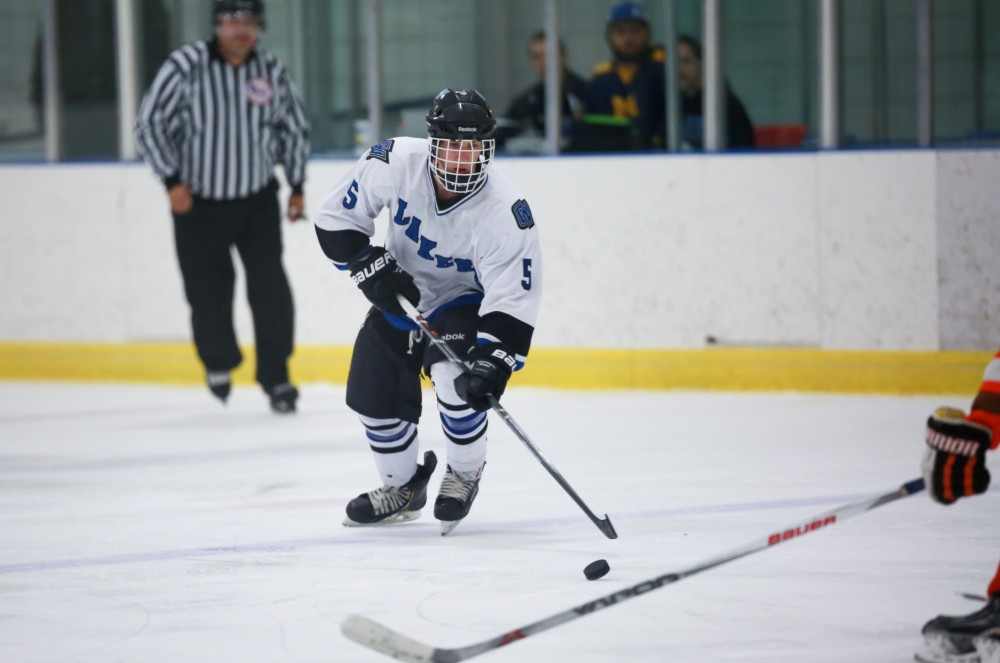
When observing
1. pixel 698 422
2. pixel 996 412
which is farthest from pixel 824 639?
pixel 698 422

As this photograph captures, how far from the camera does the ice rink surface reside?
2676mm

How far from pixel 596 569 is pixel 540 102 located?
381cm

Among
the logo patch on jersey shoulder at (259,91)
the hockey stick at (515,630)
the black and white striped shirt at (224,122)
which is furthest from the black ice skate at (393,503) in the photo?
the logo patch on jersey shoulder at (259,91)

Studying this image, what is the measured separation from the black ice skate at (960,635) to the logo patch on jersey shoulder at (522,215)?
54.1 inches

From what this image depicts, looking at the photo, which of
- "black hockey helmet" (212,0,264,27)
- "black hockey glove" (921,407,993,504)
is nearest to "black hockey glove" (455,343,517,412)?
"black hockey glove" (921,407,993,504)

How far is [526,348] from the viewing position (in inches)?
137

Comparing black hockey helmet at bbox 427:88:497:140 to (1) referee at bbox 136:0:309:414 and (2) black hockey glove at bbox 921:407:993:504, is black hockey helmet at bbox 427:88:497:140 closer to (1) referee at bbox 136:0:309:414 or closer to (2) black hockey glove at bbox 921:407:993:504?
(2) black hockey glove at bbox 921:407:993:504

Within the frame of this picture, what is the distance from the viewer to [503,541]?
349 cm

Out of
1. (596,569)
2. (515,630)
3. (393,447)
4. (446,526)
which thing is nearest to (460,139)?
(393,447)

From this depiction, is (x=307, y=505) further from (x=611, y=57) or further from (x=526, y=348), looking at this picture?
(x=611, y=57)

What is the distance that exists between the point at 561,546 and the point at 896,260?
2.80 meters

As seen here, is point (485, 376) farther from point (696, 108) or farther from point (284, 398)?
point (696, 108)

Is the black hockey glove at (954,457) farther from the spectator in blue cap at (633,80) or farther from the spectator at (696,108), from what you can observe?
the spectator in blue cap at (633,80)

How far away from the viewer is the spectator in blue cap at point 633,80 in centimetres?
641
